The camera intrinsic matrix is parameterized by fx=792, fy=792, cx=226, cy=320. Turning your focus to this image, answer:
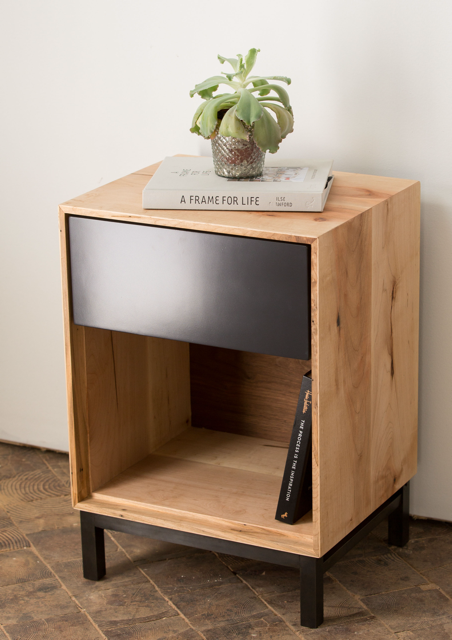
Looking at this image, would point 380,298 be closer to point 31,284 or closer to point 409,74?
point 409,74

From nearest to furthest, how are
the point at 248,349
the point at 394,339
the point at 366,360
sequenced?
1. the point at 248,349
2. the point at 366,360
3. the point at 394,339

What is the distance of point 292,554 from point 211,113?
82cm

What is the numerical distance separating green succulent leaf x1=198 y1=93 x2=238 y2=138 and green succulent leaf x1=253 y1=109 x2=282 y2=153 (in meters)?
0.07

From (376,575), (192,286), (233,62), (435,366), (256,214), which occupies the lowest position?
(376,575)

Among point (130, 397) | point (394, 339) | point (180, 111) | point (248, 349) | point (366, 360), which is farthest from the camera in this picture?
point (180, 111)

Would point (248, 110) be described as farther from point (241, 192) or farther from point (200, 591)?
point (200, 591)

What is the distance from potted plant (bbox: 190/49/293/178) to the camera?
55.2 inches

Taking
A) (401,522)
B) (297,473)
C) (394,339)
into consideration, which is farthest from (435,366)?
(297,473)

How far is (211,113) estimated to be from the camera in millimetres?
1421

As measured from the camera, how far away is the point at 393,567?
66.9 inches

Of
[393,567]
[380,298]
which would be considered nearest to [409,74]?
[380,298]

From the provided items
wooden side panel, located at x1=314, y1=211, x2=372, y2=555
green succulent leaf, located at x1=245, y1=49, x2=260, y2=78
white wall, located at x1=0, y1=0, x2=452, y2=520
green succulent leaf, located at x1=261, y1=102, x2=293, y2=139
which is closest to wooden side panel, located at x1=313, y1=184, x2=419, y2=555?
wooden side panel, located at x1=314, y1=211, x2=372, y2=555

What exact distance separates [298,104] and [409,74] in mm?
246

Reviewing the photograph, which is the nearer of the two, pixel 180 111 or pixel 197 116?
Answer: pixel 197 116
